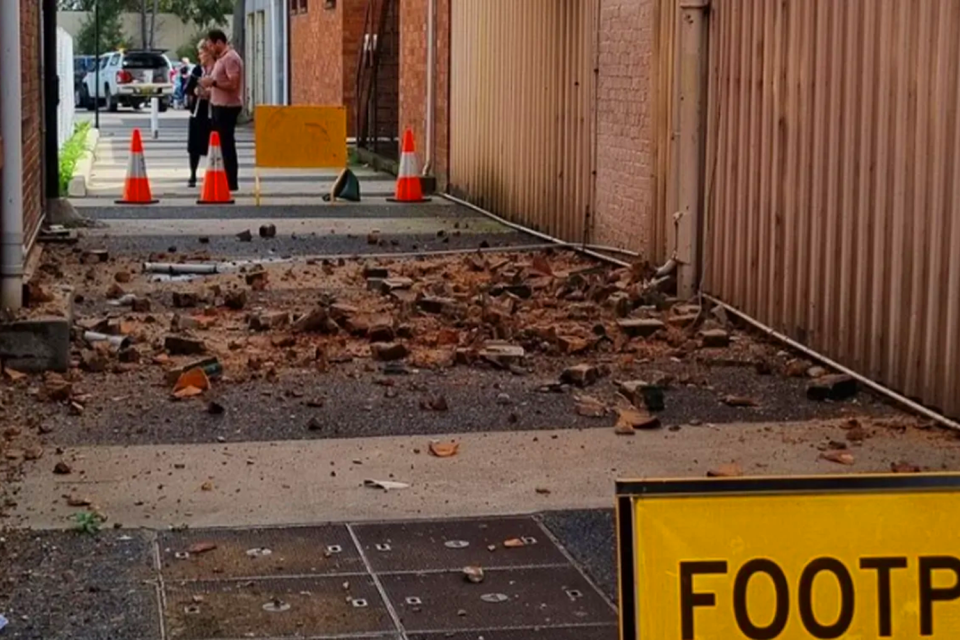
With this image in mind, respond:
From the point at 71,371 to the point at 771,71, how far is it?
4.47 meters

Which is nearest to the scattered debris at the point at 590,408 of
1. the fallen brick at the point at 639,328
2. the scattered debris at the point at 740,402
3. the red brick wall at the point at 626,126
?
the scattered debris at the point at 740,402

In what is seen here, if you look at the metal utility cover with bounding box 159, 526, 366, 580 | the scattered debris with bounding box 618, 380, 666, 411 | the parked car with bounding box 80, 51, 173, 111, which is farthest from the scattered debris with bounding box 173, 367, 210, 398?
the parked car with bounding box 80, 51, 173, 111

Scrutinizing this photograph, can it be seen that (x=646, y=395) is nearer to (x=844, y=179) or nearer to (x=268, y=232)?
(x=844, y=179)

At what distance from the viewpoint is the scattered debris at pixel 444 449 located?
324 inches

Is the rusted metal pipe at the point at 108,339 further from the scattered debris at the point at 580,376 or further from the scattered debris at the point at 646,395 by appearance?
the scattered debris at the point at 646,395

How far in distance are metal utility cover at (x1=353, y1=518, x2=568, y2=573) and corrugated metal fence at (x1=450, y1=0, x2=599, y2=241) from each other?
335 inches

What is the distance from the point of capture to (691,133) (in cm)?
1238

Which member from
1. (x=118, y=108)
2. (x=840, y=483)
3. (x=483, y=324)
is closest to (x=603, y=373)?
(x=483, y=324)

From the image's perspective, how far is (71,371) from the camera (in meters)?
9.98

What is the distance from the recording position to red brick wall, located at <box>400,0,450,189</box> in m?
21.8

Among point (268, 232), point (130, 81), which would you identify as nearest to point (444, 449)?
point (268, 232)

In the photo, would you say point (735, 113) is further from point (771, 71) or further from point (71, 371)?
point (71, 371)

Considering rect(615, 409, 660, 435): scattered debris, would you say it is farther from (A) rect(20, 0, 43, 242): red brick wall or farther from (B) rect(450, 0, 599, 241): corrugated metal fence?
(B) rect(450, 0, 599, 241): corrugated metal fence

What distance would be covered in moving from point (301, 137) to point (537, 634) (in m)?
15.7
